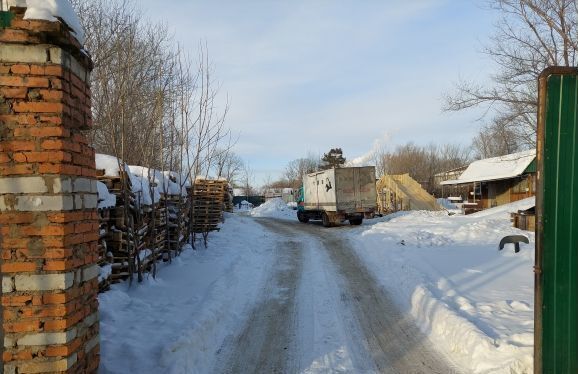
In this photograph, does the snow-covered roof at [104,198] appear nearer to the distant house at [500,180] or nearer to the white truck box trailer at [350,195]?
the white truck box trailer at [350,195]

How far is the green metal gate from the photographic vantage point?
11.8ft

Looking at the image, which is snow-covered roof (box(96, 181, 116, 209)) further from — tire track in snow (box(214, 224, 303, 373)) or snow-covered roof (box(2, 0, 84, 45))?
snow-covered roof (box(2, 0, 84, 45))

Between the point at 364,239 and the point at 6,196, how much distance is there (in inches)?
490

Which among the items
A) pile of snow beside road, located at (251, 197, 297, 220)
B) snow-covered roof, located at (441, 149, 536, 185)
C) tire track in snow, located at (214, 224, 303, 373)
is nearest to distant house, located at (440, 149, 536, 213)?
snow-covered roof, located at (441, 149, 536, 185)

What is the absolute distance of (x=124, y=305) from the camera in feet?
20.4

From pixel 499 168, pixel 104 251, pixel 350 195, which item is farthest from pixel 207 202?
pixel 499 168

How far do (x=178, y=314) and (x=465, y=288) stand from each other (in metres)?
5.14

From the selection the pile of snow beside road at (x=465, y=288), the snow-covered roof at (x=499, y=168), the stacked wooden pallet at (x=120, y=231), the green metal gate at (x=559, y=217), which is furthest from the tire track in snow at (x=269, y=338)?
the snow-covered roof at (x=499, y=168)

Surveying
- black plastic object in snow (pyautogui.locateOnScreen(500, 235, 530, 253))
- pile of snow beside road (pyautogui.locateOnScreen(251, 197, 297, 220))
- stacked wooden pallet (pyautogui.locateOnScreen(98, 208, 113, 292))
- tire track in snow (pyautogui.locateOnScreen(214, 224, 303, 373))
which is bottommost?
pile of snow beside road (pyautogui.locateOnScreen(251, 197, 297, 220))

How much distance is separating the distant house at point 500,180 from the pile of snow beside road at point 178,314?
2060cm

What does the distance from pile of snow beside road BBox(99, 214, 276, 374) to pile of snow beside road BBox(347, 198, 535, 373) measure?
300 cm

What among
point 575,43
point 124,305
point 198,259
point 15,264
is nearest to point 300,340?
point 124,305

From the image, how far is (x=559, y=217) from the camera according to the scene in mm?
3609

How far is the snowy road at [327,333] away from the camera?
5.10 meters
